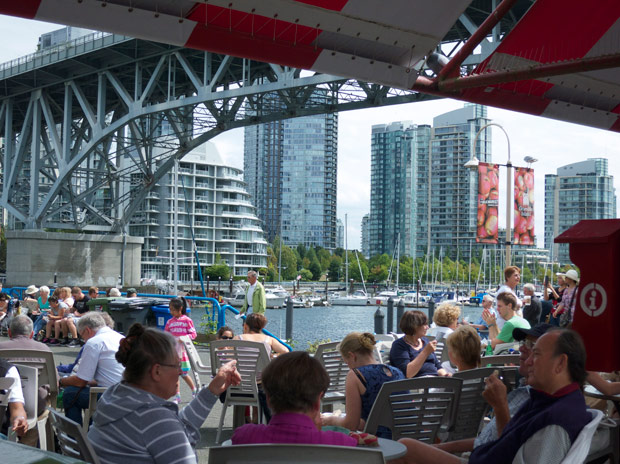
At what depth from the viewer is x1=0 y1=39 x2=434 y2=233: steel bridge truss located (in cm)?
2345

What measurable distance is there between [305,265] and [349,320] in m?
66.1

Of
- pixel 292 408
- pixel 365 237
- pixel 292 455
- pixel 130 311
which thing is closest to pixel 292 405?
pixel 292 408

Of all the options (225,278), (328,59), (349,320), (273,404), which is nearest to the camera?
(273,404)

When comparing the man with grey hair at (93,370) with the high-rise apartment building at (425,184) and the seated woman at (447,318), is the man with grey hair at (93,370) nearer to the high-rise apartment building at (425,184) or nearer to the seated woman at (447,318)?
the seated woman at (447,318)

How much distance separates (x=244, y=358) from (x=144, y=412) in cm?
386

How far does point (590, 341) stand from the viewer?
3.91 metres

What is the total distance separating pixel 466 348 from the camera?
4770 millimetres

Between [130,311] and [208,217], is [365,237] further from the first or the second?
[130,311]

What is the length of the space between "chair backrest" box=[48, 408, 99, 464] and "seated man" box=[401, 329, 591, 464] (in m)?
1.69

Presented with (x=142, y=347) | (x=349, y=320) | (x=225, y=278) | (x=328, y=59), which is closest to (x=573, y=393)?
(x=142, y=347)

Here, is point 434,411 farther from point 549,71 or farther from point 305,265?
point 305,265

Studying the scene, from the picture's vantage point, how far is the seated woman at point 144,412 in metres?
2.80

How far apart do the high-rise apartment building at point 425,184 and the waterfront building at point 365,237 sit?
15.6 feet

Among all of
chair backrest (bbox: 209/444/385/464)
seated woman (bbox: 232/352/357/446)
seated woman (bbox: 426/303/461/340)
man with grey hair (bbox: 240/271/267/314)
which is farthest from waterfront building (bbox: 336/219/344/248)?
chair backrest (bbox: 209/444/385/464)
